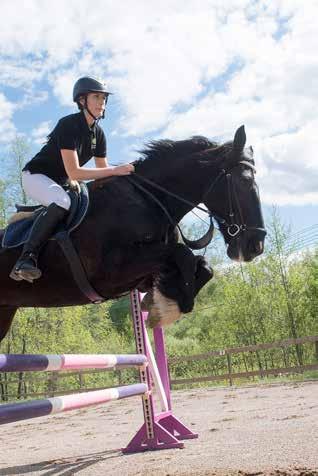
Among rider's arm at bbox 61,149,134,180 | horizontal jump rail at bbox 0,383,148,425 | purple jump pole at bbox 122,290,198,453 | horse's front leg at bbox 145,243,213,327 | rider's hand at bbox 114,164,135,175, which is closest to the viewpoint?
horizontal jump rail at bbox 0,383,148,425

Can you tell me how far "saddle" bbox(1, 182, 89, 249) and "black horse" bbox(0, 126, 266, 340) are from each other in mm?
48

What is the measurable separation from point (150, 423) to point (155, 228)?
2571 millimetres

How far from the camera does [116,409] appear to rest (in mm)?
12312

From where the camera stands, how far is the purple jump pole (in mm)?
5547

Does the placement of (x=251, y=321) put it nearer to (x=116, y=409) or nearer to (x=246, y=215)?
(x=116, y=409)

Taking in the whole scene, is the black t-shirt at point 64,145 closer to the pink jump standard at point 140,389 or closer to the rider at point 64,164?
the rider at point 64,164

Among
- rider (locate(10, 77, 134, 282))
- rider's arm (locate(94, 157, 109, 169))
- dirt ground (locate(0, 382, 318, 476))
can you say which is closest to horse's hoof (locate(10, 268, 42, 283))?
rider (locate(10, 77, 134, 282))

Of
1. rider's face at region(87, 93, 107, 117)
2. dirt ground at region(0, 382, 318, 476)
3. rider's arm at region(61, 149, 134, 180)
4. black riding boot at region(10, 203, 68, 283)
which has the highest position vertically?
rider's face at region(87, 93, 107, 117)

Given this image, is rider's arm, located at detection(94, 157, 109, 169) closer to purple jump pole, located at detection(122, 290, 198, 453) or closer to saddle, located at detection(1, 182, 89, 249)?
saddle, located at detection(1, 182, 89, 249)

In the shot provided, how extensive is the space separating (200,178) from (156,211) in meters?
0.48

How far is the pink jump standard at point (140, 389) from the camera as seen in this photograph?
3773 millimetres

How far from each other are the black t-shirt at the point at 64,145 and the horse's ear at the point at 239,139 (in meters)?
1.05

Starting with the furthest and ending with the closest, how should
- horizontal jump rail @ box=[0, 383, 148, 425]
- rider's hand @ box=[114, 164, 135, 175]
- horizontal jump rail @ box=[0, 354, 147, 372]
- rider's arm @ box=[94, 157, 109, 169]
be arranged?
rider's arm @ box=[94, 157, 109, 169]
rider's hand @ box=[114, 164, 135, 175]
horizontal jump rail @ box=[0, 354, 147, 372]
horizontal jump rail @ box=[0, 383, 148, 425]

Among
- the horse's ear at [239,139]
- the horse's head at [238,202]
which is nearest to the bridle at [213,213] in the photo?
the horse's head at [238,202]
